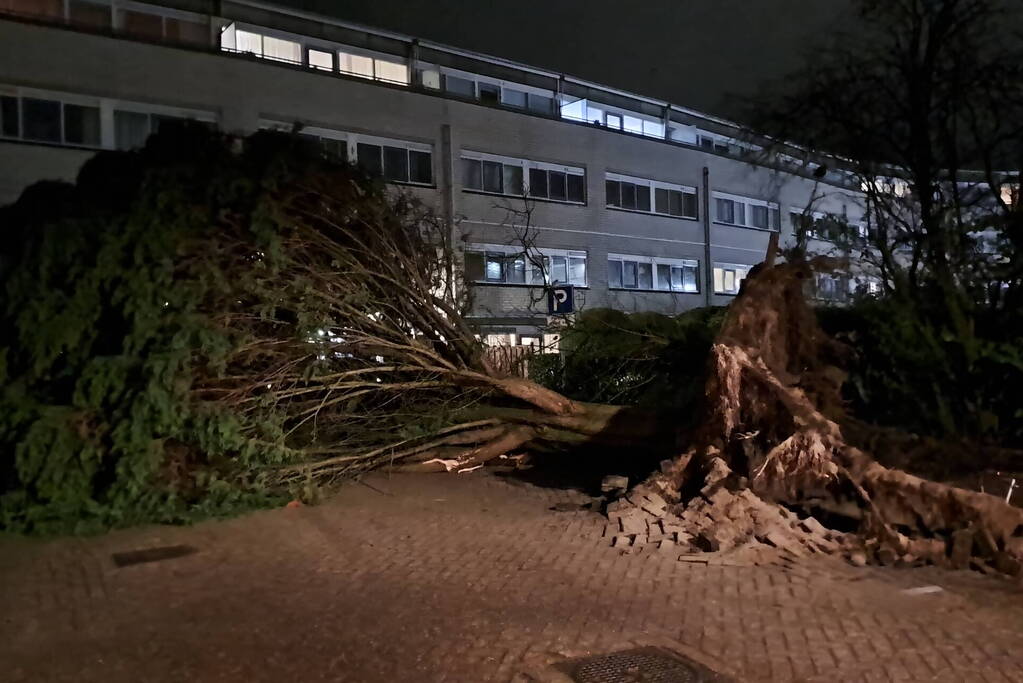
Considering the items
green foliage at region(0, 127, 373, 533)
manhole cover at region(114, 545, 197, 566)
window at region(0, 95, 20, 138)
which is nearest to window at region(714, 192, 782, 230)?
window at region(0, 95, 20, 138)

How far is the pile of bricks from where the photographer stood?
24.7 ft

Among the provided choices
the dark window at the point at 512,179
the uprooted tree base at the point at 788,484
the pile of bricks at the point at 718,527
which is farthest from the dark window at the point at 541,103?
the pile of bricks at the point at 718,527

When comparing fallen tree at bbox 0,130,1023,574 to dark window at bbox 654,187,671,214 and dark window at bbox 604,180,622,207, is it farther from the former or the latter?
dark window at bbox 654,187,671,214

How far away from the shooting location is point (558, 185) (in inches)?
1059

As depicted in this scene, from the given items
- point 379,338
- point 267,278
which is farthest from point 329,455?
point 267,278

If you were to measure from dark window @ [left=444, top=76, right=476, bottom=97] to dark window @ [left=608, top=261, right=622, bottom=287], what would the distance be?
6859mm

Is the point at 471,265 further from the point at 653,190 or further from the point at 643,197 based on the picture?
the point at 653,190

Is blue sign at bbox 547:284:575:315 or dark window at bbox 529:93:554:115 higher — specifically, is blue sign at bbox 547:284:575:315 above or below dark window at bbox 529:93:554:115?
below

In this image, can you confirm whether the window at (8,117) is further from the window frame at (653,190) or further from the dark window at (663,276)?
the dark window at (663,276)

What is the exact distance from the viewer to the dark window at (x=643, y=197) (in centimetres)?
2949

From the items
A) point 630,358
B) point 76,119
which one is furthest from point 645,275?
point 76,119

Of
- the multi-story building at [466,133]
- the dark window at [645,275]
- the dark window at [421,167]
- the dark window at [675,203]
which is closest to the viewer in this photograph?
the multi-story building at [466,133]

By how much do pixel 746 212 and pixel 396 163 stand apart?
1620cm

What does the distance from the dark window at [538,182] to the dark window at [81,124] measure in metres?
11.7
